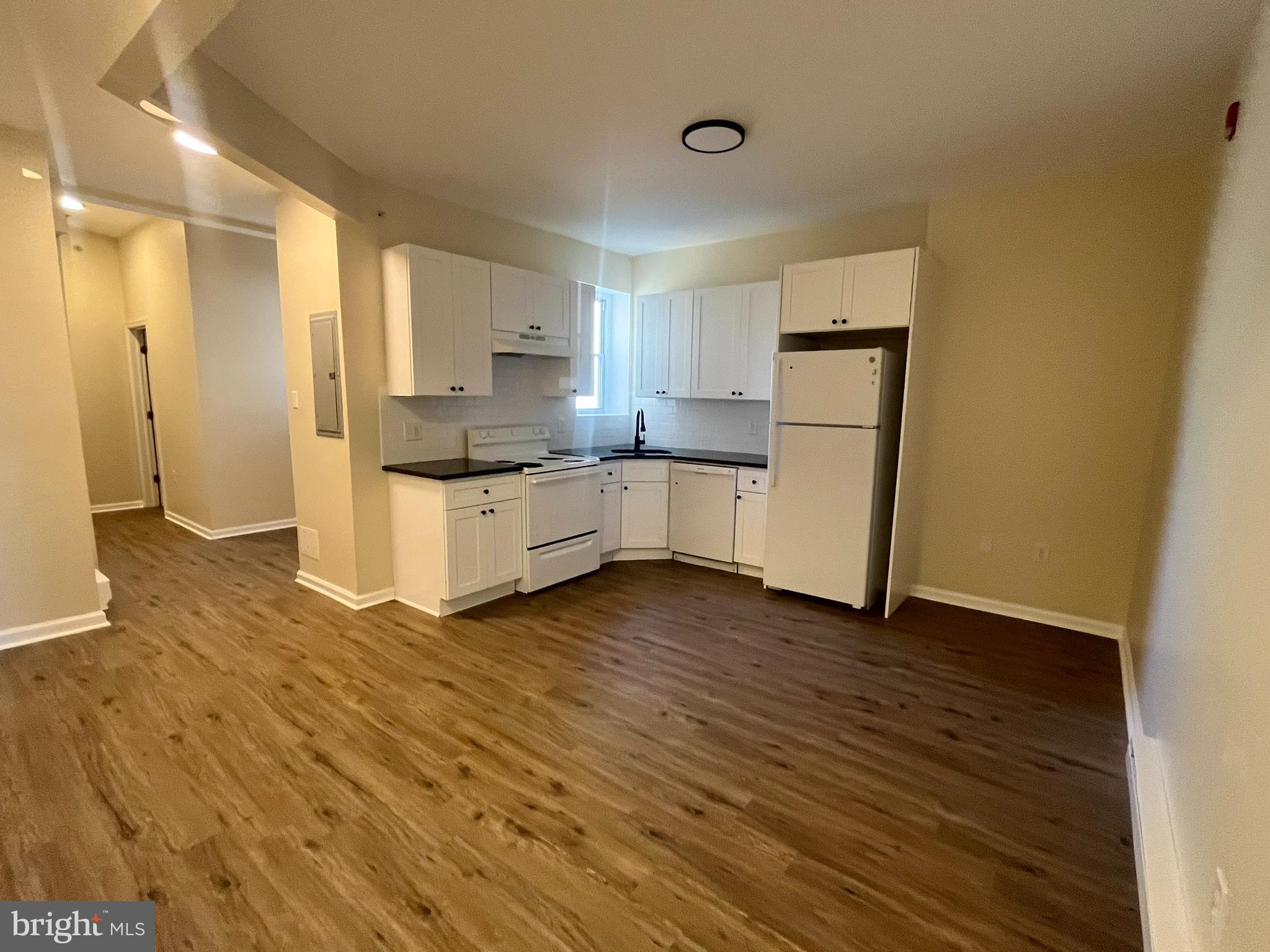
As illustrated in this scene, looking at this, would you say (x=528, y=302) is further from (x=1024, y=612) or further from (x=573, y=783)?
(x=1024, y=612)

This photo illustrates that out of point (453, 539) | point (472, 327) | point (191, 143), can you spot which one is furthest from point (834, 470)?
point (191, 143)

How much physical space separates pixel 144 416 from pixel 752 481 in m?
6.74

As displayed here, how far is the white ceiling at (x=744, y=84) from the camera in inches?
→ 76.8

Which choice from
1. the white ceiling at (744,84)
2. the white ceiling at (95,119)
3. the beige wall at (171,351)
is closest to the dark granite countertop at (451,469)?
the white ceiling at (744,84)

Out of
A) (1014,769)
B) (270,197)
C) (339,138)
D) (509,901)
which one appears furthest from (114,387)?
(1014,769)

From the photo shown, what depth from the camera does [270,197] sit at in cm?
391

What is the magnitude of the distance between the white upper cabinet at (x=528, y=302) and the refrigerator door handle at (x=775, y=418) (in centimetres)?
169

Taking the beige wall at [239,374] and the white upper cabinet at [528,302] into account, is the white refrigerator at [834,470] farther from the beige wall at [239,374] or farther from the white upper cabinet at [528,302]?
the beige wall at [239,374]

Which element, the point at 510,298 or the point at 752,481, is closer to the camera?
the point at 510,298

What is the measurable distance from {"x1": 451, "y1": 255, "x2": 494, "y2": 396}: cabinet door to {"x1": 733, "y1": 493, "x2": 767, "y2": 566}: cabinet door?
82.5 inches

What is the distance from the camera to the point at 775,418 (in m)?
3.90

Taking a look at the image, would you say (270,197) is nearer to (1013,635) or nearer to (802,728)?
(802,728)

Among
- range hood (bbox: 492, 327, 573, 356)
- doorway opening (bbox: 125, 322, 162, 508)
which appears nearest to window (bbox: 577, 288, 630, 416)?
range hood (bbox: 492, 327, 573, 356)

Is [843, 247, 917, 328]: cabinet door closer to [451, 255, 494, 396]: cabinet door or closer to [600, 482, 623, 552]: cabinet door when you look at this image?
[600, 482, 623, 552]: cabinet door
